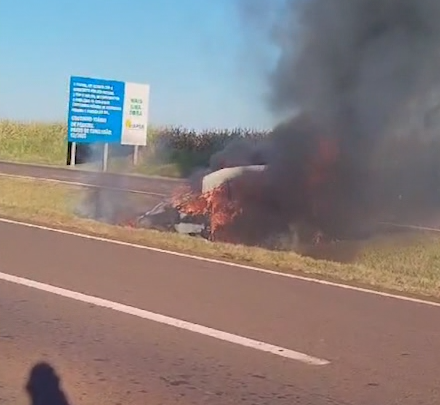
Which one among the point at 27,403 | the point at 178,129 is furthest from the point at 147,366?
the point at 178,129

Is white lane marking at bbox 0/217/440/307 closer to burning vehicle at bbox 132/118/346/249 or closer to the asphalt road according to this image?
burning vehicle at bbox 132/118/346/249

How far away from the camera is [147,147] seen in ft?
123

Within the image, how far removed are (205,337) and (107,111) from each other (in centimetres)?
2639

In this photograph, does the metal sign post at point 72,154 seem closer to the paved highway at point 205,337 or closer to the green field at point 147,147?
the green field at point 147,147

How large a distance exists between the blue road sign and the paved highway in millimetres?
22336

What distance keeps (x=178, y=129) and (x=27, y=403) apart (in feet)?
110

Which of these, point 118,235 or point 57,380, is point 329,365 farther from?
point 118,235

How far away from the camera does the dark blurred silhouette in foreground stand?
4.33m

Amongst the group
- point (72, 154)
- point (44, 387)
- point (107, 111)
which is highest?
point (107, 111)

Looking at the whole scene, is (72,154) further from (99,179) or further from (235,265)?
(235,265)

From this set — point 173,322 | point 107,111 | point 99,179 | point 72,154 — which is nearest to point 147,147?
point 72,154

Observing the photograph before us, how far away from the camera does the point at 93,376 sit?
15.7ft

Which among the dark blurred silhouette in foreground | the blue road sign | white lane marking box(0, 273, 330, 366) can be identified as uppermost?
the blue road sign

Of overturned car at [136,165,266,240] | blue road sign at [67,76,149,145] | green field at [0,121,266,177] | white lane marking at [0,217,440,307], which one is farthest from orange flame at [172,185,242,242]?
blue road sign at [67,76,149,145]
